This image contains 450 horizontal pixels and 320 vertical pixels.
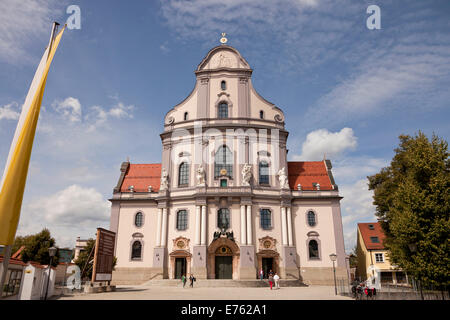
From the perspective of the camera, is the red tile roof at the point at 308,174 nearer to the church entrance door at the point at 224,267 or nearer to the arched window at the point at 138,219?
the church entrance door at the point at 224,267

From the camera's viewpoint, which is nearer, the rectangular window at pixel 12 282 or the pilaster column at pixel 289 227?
the rectangular window at pixel 12 282

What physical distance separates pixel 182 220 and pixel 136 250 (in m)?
7.05

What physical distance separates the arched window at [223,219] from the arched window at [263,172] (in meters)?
5.81

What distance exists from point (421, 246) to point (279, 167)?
22039mm

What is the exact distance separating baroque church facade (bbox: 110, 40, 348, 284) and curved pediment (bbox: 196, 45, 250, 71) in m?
0.14

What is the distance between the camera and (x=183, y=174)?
3981 centimetres

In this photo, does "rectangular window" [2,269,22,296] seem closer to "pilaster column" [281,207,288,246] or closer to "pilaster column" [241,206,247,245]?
"pilaster column" [241,206,247,245]

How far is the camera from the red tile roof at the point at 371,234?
45.3 m

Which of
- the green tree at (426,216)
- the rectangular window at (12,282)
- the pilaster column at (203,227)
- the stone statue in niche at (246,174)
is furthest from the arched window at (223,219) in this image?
the rectangular window at (12,282)

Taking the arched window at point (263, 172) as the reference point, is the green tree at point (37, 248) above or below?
below

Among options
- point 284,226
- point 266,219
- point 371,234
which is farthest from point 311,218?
point 371,234

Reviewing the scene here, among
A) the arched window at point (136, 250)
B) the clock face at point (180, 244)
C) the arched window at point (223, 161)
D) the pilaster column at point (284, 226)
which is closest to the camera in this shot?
the clock face at point (180, 244)
